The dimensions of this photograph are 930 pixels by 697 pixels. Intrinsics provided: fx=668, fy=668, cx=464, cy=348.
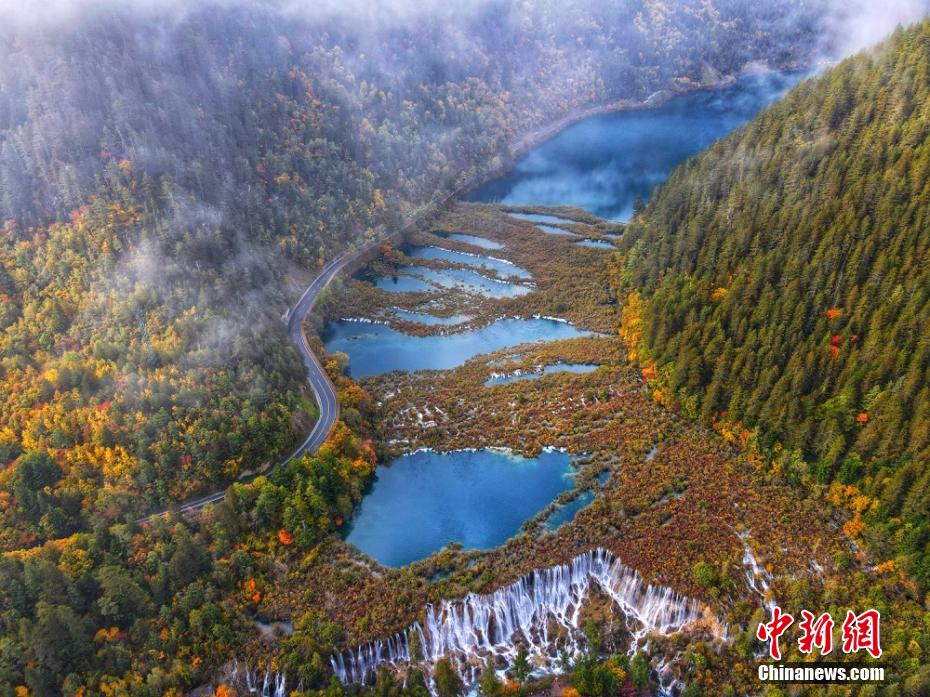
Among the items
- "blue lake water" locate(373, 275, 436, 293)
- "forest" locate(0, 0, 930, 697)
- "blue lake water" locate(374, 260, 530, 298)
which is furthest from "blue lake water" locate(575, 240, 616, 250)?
"blue lake water" locate(373, 275, 436, 293)

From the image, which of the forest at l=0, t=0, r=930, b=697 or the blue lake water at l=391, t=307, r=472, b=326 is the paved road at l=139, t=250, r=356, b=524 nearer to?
the forest at l=0, t=0, r=930, b=697

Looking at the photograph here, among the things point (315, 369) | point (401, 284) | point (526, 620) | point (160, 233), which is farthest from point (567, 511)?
point (160, 233)

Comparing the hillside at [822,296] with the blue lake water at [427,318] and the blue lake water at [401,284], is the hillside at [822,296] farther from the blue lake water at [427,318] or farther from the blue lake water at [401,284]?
the blue lake water at [401,284]

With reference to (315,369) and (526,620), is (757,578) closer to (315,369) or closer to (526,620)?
(526,620)

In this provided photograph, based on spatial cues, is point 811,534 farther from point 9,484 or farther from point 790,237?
point 9,484

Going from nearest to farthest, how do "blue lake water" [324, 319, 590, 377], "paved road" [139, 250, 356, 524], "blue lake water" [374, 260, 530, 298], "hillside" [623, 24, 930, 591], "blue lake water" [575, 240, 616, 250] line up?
"hillside" [623, 24, 930, 591] < "paved road" [139, 250, 356, 524] < "blue lake water" [324, 319, 590, 377] < "blue lake water" [374, 260, 530, 298] < "blue lake water" [575, 240, 616, 250]

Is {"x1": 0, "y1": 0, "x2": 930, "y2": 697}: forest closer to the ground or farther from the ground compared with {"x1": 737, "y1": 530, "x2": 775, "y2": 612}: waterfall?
farther from the ground
